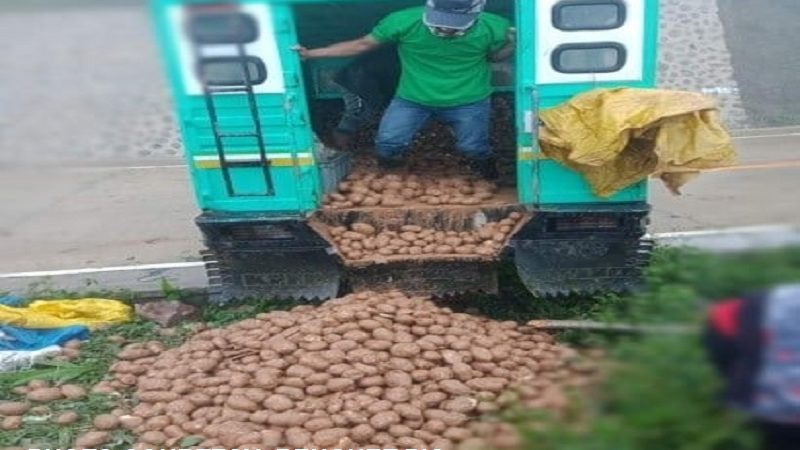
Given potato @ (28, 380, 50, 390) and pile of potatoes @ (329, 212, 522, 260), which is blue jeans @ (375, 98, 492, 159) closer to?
pile of potatoes @ (329, 212, 522, 260)

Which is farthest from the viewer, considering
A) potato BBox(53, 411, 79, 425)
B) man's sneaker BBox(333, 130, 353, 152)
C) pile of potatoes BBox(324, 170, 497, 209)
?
man's sneaker BBox(333, 130, 353, 152)

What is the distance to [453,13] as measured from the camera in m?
5.02

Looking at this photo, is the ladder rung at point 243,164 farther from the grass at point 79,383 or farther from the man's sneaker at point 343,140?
the man's sneaker at point 343,140

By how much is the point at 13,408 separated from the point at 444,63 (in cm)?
320

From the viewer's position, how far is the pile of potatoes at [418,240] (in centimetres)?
527

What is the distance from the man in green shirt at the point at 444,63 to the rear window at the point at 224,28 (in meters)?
0.36

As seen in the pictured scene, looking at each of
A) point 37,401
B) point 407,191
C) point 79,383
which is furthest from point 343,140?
point 37,401

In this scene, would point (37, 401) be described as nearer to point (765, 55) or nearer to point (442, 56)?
point (442, 56)

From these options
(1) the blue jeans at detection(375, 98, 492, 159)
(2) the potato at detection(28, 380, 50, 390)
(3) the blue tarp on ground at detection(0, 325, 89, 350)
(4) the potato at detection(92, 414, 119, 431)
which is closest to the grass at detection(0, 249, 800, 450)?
(4) the potato at detection(92, 414, 119, 431)

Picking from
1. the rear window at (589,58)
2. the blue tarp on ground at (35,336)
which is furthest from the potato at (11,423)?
the rear window at (589,58)

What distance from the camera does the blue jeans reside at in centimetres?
562

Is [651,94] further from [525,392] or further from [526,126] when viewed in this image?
[525,392]

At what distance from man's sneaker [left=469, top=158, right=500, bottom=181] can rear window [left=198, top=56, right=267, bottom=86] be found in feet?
5.51

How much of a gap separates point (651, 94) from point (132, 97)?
8.76 ft
